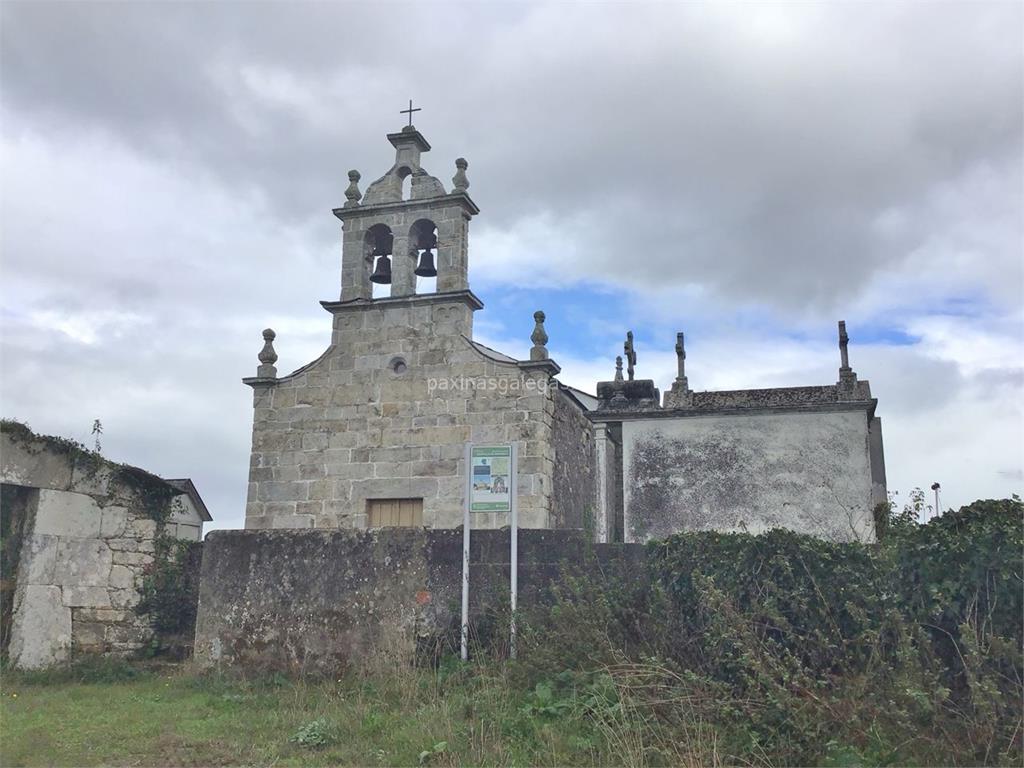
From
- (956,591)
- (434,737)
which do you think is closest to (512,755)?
(434,737)

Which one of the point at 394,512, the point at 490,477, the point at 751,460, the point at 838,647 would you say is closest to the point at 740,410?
the point at 751,460

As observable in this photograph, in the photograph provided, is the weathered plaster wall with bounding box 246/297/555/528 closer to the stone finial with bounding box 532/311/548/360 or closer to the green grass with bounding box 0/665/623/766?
the stone finial with bounding box 532/311/548/360

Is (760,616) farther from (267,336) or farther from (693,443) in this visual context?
(267,336)

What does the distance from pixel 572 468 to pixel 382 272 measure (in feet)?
14.6

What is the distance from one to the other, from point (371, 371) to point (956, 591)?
926 cm

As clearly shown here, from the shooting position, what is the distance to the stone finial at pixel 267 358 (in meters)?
13.4

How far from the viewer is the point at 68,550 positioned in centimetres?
973

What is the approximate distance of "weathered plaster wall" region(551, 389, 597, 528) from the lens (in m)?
12.7

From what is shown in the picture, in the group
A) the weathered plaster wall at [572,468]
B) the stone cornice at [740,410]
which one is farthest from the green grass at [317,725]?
the stone cornice at [740,410]

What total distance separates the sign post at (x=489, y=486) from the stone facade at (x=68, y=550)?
4.75 m

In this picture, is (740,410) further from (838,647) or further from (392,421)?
(838,647)

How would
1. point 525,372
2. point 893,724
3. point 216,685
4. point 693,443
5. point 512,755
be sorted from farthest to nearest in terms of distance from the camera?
point 693,443
point 525,372
point 216,685
point 512,755
point 893,724

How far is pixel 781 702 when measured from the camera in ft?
17.3

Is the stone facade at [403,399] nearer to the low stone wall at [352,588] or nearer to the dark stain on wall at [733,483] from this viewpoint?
the dark stain on wall at [733,483]
